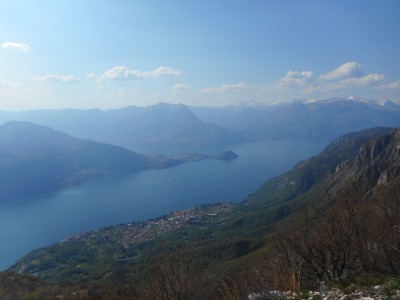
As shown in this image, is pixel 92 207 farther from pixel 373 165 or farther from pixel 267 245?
pixel 267 245

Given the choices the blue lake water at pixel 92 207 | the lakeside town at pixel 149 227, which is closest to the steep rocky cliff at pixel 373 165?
the lakeside town at pixel 149 227

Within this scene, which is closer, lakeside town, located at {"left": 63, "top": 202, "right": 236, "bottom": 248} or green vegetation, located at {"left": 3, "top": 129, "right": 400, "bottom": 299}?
green vegetation, located at {"left": 3, "top": 129, "right": 400, "bottom": 299}

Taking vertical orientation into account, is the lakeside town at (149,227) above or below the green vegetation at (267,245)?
below

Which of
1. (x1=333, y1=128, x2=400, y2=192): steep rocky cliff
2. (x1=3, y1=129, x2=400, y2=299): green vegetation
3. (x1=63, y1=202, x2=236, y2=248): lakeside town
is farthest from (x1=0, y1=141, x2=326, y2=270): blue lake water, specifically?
(x1=333, y1=128, x2=400, y2=192): steep rocky cliff

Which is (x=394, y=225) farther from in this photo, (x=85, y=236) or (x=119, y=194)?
(x=119, y=194)

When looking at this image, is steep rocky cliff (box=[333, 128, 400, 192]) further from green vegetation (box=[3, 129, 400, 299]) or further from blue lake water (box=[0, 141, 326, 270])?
blue lake water (box=[0, 141, 326, 270])

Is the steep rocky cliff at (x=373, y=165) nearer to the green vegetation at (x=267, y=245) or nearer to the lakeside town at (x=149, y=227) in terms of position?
the green vegetation at (x=267, y=245)

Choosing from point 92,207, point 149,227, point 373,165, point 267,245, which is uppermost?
point 373,165

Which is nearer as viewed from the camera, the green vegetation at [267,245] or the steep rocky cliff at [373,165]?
the green vegetation at [267,245]

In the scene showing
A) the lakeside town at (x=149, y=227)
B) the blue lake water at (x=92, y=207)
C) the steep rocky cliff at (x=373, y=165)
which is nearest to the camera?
the steep rocky cliff at (x=373, y=165)

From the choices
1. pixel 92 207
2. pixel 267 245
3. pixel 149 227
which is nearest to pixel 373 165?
pixel 267 245

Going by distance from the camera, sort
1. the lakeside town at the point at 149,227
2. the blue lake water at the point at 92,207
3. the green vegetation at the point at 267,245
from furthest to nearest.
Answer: the blue lake water at the point at 92,207
the lakeside town at the point at 149,227
the green vegetation at the point at 267,245
